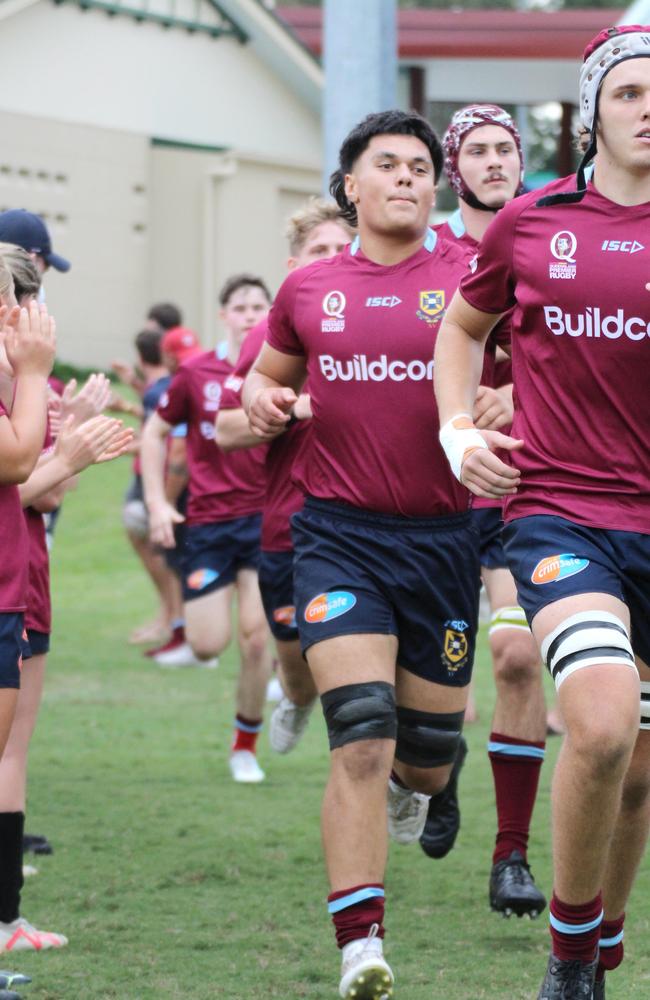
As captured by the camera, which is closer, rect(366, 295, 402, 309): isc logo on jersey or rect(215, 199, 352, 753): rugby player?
rect(366, 295, 402, 309): isc logo on jersey

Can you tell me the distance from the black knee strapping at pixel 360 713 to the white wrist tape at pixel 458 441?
75 cm

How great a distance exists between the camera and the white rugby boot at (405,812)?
19.9 feet

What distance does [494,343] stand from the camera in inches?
225

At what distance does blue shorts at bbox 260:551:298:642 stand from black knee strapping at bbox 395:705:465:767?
4.95 feet

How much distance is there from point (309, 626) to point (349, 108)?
231 inches

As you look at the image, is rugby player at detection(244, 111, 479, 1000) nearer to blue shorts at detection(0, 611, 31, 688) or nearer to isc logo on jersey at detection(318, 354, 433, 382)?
isc logo on jersey at detection(318, 354, 433, 382)

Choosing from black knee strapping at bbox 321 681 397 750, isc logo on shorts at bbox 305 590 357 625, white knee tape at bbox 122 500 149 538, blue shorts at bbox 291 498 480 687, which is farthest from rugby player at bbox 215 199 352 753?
white knee tape at bbox 122 500 149 538

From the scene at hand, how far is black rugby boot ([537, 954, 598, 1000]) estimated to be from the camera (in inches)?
170

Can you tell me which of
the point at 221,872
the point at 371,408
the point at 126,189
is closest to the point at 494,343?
the point at 371,408

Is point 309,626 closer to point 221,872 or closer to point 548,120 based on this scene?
point 221,872

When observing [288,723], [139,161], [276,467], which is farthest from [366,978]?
[139,161]

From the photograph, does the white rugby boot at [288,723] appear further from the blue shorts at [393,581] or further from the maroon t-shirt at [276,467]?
the blue shorts at [393,581]

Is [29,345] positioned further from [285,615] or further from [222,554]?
[222,554]

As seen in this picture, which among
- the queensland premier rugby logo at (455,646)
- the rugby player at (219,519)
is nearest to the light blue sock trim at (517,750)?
the queensland premier rugby logo at (455,646)
